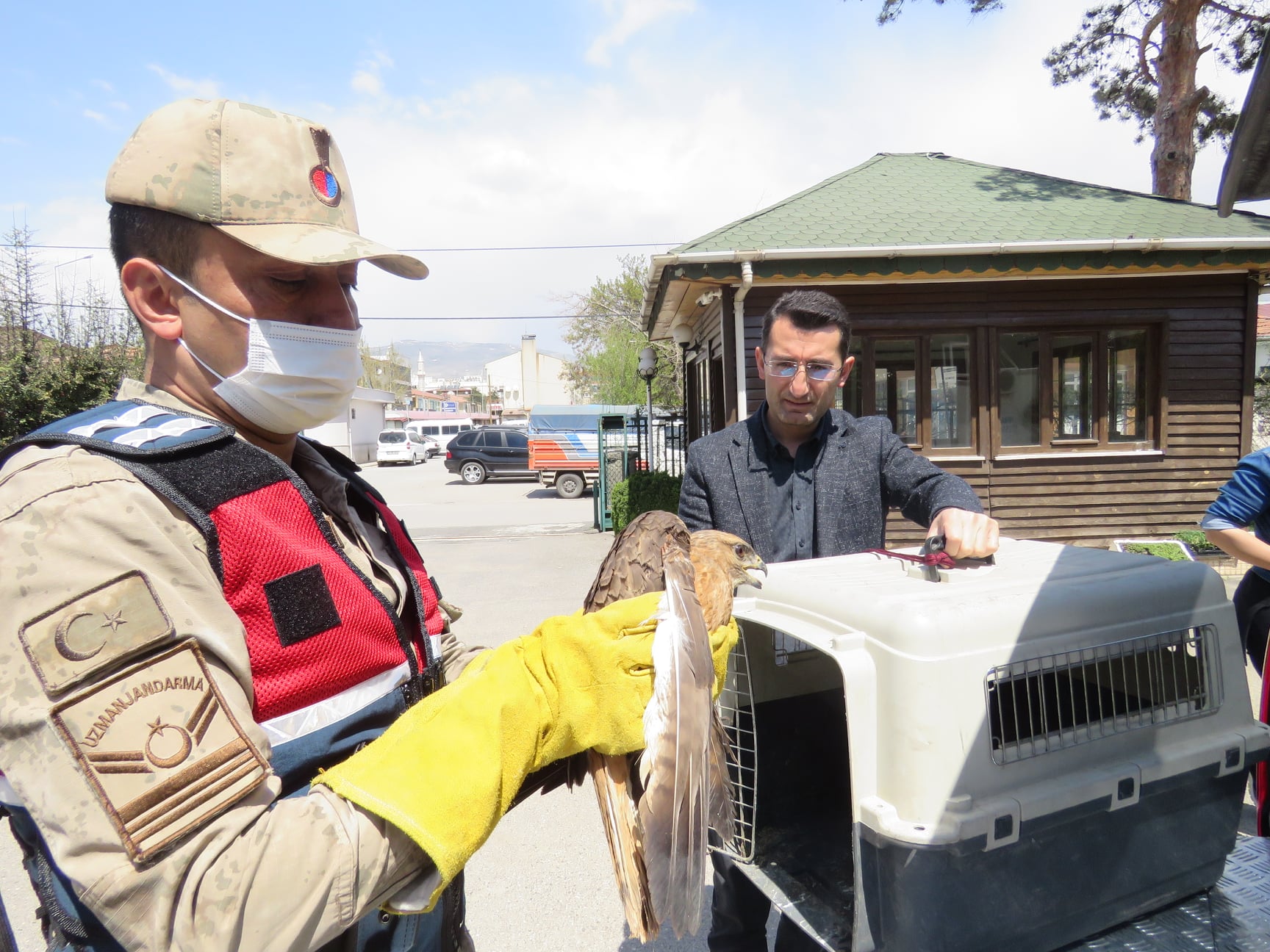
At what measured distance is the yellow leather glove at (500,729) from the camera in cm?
91

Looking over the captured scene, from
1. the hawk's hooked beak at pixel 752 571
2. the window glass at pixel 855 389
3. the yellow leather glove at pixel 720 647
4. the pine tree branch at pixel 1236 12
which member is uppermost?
the pine tree branch at pixel 1236 12

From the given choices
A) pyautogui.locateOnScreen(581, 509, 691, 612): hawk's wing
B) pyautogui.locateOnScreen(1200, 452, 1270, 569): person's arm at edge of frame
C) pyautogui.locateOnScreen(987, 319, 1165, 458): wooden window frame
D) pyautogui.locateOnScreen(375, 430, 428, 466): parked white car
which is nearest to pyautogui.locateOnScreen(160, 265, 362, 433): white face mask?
pyautogui.locateOnScreen(581, 509, 691, 612): hawk's wing

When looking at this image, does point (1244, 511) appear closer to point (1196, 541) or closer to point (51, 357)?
point (1196, 541)

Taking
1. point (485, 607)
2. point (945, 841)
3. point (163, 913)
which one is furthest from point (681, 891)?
point (485, 607)

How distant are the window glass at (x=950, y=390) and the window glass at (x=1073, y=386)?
1.13m

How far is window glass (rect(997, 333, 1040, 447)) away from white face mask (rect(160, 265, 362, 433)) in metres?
8.75

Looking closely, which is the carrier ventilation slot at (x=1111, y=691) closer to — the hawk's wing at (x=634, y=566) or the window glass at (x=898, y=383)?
the hawk's wing at (x=634, y=566)

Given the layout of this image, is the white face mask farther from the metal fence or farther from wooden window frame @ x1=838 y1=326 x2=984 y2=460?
the metal fence

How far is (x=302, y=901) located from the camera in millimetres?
825

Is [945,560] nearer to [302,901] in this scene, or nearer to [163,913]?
[302,901]

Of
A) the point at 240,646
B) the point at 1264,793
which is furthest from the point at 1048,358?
the point at 240,646

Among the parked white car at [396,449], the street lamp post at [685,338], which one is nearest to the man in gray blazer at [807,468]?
the street lamp post at [685,338]

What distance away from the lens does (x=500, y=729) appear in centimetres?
104

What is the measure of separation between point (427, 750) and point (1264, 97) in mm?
2052
